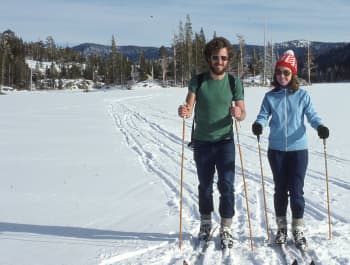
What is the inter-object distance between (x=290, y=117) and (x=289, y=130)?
0.14 metres

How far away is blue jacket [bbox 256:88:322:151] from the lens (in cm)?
462

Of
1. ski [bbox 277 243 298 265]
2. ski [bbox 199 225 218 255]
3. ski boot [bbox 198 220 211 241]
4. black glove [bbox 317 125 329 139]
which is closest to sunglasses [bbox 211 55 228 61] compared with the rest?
black glove [bbox 317 125 329 139]

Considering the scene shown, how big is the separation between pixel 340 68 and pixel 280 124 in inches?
5042

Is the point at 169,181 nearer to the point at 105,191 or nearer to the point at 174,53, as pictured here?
the point at 105,191

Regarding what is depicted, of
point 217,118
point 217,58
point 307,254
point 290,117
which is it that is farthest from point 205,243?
point 217,58

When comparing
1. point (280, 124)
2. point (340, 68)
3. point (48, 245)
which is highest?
point (340, 68)

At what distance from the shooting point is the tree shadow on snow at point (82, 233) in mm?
5109

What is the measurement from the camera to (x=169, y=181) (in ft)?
26.2

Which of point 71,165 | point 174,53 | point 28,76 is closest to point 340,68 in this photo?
point 174,53

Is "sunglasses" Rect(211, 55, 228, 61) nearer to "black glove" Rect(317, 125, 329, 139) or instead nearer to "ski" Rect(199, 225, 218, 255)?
"black glove" Rect(317, 125, 329, 139)

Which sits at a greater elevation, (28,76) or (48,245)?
(28,76)

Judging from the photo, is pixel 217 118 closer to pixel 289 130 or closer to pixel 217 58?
pixel 217 58

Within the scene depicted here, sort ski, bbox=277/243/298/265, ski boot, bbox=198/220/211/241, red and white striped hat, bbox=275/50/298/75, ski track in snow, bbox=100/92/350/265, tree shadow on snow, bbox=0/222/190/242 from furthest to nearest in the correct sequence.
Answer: tree shadow on snow, bbox=0/222/190/242
ski boot, bbox=198/220/211/241
red and white striped hat, bbox=275/50/298/75
ski track in snow, bbox=100/92/350/265
ski, bbox=277/243/298/265

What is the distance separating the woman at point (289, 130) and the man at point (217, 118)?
35cm
